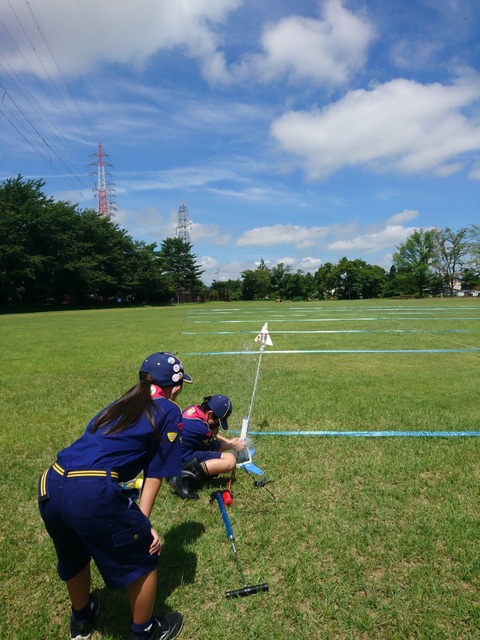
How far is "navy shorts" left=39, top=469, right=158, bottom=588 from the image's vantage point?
187 centimetres

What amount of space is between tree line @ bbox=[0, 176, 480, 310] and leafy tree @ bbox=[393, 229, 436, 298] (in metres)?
0.17

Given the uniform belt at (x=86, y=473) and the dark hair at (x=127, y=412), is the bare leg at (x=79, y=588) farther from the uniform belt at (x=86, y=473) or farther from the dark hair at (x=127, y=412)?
the dark hair at (x=127, y=412)

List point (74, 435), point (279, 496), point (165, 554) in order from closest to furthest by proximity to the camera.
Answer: point (165, 554) < point (279, 496) < point (74, 435)

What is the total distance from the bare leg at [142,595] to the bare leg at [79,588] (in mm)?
315

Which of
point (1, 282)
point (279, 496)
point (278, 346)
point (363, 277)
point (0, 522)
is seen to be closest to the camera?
point (0, 522)

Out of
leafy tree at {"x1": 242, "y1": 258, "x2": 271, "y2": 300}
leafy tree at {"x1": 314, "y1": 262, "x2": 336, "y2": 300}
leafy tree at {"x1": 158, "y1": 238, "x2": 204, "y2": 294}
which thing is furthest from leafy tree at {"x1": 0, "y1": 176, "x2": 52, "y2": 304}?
leafy tree at {"x1": 314, "y1": 262, "x2": 336, "y2": 300}

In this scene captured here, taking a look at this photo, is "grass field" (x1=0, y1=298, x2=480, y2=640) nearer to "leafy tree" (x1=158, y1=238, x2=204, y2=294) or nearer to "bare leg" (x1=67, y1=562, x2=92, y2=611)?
"bare leg" (x1=67, y1=562, x2=92, y2=611)

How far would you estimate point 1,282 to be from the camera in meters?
39.3

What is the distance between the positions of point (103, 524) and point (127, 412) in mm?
Answer: 504

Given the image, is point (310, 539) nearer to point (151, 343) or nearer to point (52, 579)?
point (52, 579)

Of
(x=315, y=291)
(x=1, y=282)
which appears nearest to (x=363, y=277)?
(x=315, y=291)

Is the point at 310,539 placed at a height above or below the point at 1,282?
below

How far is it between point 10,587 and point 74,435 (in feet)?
8.32

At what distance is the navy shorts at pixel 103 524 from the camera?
73.6 inches
